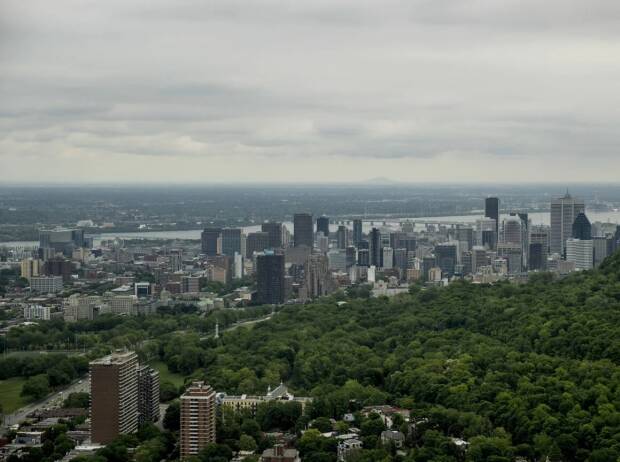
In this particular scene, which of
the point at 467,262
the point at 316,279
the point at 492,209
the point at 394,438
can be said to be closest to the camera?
the point at 394,438

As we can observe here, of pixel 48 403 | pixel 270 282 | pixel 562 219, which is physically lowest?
pixel 48 403

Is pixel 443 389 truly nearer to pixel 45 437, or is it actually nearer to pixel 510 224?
pixel 45 437

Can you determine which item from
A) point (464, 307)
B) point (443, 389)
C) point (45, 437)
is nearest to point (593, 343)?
point (443, 389)

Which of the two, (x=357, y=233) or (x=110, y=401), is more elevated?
(x=357, y=233)

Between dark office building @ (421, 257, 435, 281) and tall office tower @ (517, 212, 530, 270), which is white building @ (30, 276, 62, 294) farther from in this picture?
tall office tower @ (517, 212, 530, 270)

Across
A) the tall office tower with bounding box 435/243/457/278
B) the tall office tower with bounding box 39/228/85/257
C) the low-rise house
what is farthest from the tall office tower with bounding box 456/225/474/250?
the low-rise house

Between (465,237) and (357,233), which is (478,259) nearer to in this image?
(465,237)

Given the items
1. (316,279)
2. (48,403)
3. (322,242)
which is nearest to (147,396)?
(48,403)
